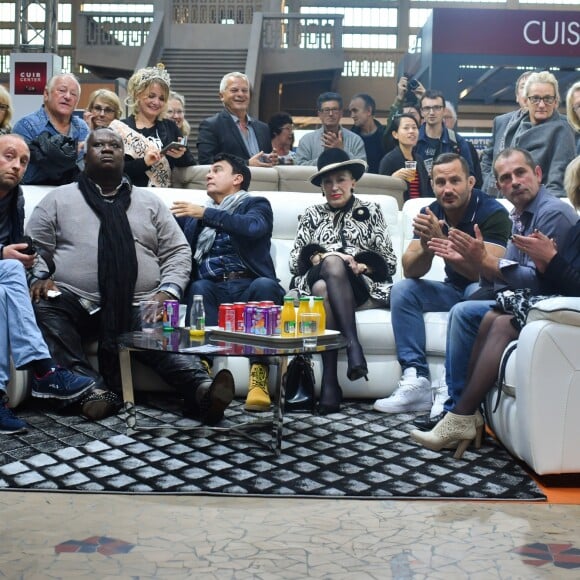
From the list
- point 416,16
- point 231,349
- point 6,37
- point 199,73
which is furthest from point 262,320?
point 6,37

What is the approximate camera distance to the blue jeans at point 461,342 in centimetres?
324

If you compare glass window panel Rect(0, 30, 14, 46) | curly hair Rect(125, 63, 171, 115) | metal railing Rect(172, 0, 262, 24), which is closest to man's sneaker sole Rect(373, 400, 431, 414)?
curly hair Rect(125, 63, 171, 115)

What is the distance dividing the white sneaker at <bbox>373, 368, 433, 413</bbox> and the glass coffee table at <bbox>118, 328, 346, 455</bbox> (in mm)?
583

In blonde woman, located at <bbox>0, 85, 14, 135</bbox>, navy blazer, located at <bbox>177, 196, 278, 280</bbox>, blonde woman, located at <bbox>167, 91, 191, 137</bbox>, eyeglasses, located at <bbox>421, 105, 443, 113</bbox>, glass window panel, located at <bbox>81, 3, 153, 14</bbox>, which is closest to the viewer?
navy blazer, located at <bbox>177, 196, 278, 280</bbox>

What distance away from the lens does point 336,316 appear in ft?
12.7

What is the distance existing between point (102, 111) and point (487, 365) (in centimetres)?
293

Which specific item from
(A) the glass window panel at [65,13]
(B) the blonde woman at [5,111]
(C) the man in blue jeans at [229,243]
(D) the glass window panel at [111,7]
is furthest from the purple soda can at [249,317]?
(A) the glass window panel at [65,13]

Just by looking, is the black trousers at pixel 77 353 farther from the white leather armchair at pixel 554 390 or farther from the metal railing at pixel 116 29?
the metal railing at pixel 116 29

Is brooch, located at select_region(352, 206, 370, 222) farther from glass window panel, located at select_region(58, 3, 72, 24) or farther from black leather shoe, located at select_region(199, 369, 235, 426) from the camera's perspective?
glass window panel, located at select_region(58, 3, 72, 24)

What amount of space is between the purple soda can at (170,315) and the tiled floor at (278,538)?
105cm

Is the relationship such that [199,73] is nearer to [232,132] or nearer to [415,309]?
[232,132]

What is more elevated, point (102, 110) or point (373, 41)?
point (373, 41)

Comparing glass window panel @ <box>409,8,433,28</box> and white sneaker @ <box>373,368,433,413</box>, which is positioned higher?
glass window panel @ <box>409,8,433,28</box>

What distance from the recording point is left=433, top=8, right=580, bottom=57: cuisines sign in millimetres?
9078
